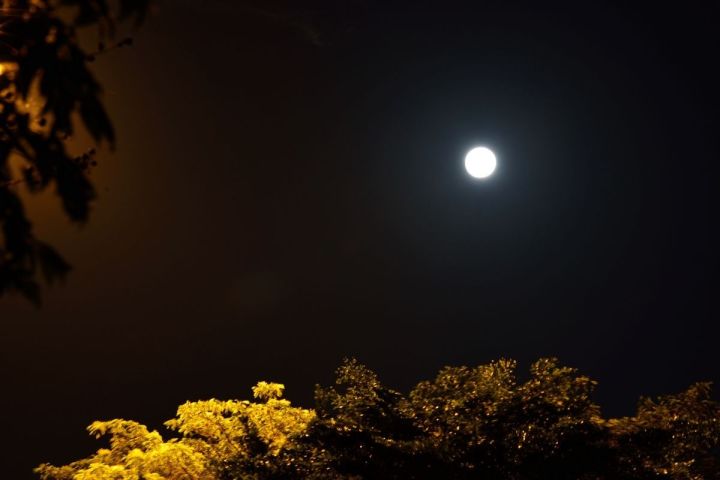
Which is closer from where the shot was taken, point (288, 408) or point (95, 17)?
point (95, 17)

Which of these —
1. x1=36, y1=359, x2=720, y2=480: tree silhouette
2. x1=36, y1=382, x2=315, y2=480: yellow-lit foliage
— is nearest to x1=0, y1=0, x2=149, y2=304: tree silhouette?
x1=36, y1=359, x2=720, y2=480: tree silhouette

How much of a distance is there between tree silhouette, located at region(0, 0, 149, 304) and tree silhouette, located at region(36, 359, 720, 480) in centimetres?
483

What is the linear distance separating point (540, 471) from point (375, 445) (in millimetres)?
1821

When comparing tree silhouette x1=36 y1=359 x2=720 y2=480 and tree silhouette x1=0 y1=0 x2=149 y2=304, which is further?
tree silhouette x1=36 y1=359 x2=720 y2=480

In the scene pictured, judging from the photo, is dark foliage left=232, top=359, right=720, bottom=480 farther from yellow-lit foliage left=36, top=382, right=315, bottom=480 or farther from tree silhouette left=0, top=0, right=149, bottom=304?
tree silhouette left=0, top=0, right=149, bottom=304

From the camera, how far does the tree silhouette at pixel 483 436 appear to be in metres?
7.88

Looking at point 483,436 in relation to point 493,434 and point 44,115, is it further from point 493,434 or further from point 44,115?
point 44,115

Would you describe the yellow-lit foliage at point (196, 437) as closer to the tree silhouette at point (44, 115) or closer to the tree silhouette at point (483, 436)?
the tree silhouette at point (483, 436)

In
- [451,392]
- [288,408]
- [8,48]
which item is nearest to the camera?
[8,48]

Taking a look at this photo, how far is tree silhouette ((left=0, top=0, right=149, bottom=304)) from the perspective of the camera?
12.1ft

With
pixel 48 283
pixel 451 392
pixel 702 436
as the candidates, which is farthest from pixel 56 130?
pixel 702 436

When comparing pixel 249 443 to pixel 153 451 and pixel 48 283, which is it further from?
pixel 48 283

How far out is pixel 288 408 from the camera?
10195mm

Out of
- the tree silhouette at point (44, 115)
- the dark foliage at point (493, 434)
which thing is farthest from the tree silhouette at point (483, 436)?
the tree silhouette at point (44, 115)
